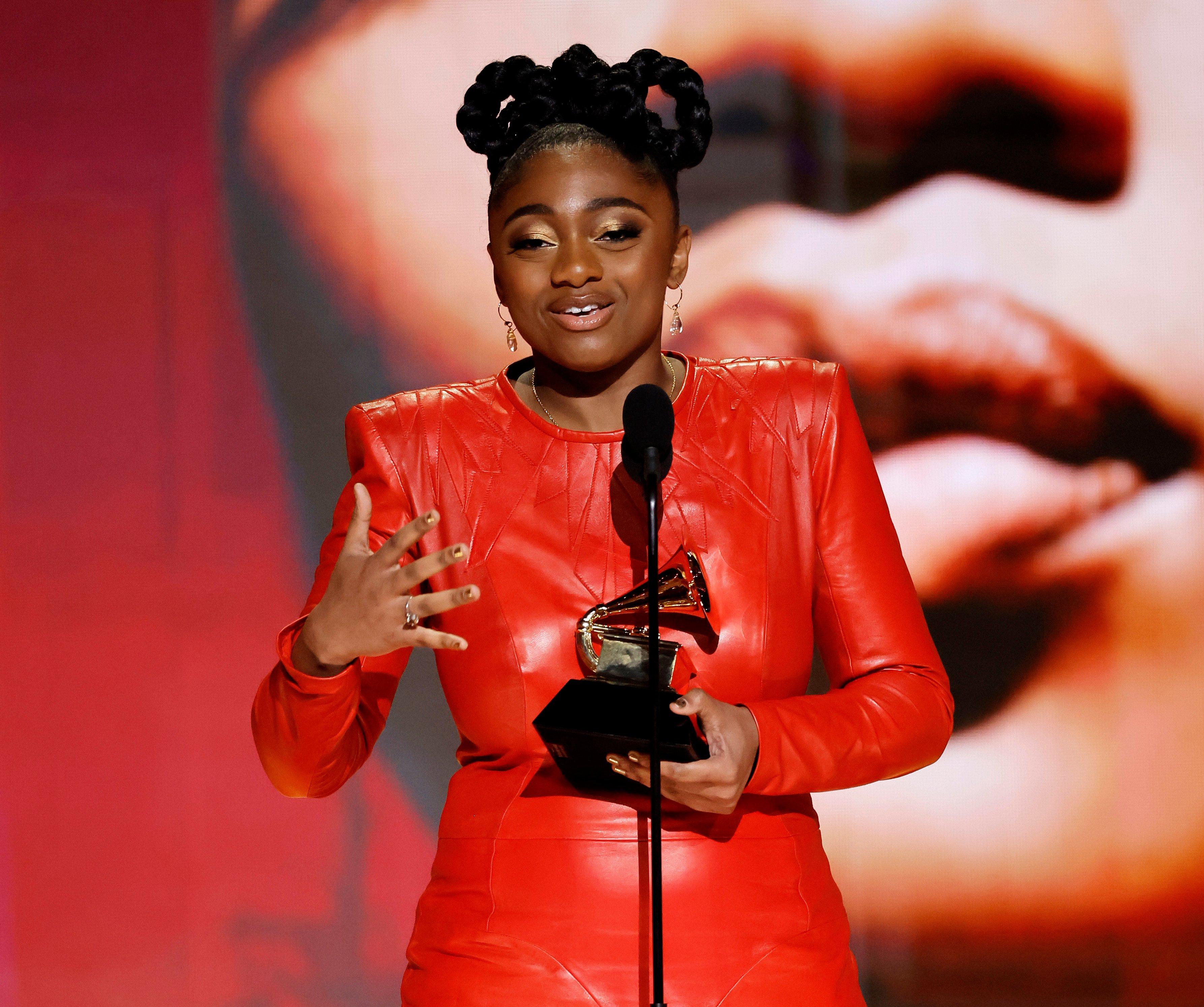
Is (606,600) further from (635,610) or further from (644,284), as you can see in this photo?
(644,284)

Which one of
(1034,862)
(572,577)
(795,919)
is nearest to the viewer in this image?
(795,919)

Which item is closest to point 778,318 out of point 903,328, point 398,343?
point 903,328

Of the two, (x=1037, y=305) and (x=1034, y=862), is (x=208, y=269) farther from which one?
(x=1034, y=862)

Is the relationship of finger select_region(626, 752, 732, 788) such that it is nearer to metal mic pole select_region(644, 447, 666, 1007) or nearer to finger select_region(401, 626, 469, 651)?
metal mic pole select_region(644, 447, 666, 1007)

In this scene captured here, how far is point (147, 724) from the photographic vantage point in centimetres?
282

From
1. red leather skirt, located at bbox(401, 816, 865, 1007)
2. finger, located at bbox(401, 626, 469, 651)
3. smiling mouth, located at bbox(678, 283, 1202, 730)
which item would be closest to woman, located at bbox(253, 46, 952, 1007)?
red leather skirt, located at bbox(401, 816, 865, 1007)

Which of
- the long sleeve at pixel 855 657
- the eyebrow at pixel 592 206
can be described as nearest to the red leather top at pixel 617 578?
the long sleeve at pixel 855 657

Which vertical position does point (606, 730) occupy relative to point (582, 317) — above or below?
below

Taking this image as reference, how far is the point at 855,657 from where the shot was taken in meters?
1.69

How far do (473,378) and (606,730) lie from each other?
155cm

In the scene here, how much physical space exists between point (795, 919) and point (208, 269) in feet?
6.35

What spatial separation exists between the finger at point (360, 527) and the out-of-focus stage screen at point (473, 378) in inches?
56.7

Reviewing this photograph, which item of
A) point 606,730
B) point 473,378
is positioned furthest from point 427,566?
point 473,378

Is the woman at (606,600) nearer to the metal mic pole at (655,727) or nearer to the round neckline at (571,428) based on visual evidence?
the round neckline at (571,428)
